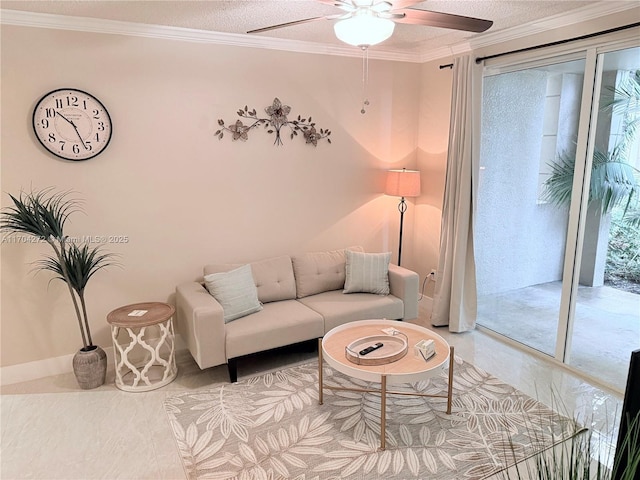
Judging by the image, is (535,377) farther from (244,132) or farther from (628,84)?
(244,132)

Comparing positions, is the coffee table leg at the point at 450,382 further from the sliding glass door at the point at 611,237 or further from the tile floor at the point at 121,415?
the sliding glass door at the point at 611,237

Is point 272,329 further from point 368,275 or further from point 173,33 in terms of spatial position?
point 173,33

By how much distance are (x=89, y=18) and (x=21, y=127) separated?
0.92 meters

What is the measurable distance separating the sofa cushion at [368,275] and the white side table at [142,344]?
1595 mm

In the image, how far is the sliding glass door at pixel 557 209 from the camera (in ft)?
10.7

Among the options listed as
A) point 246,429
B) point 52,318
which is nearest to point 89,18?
point 52,318

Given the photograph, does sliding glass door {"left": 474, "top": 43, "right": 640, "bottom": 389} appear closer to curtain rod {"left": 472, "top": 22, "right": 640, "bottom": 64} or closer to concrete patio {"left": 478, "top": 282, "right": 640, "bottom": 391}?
concrete patio {"left": 478, "top": 282, "right": 640, "bottom": 391}

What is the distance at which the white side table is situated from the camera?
3270 mm

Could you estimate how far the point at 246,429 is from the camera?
282 cm

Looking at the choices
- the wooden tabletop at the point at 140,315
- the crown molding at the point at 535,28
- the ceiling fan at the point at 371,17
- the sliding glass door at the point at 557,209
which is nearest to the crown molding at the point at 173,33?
the crown molding at the point at 535,28

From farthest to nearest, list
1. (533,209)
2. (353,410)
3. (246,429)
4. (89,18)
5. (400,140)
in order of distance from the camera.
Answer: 1. (400,140)
2. (533,209)
3. (89,18)
4. (353,410)
5. (246,429)

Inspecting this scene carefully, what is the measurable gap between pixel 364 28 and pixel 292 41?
81.2 inches

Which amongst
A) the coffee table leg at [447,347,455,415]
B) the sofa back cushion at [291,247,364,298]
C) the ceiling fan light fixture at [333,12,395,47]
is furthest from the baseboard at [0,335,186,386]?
the ceiling fan light fixture at [333,12,395,47]

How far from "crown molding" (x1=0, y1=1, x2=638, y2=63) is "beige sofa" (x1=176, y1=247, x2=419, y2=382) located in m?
1.88
